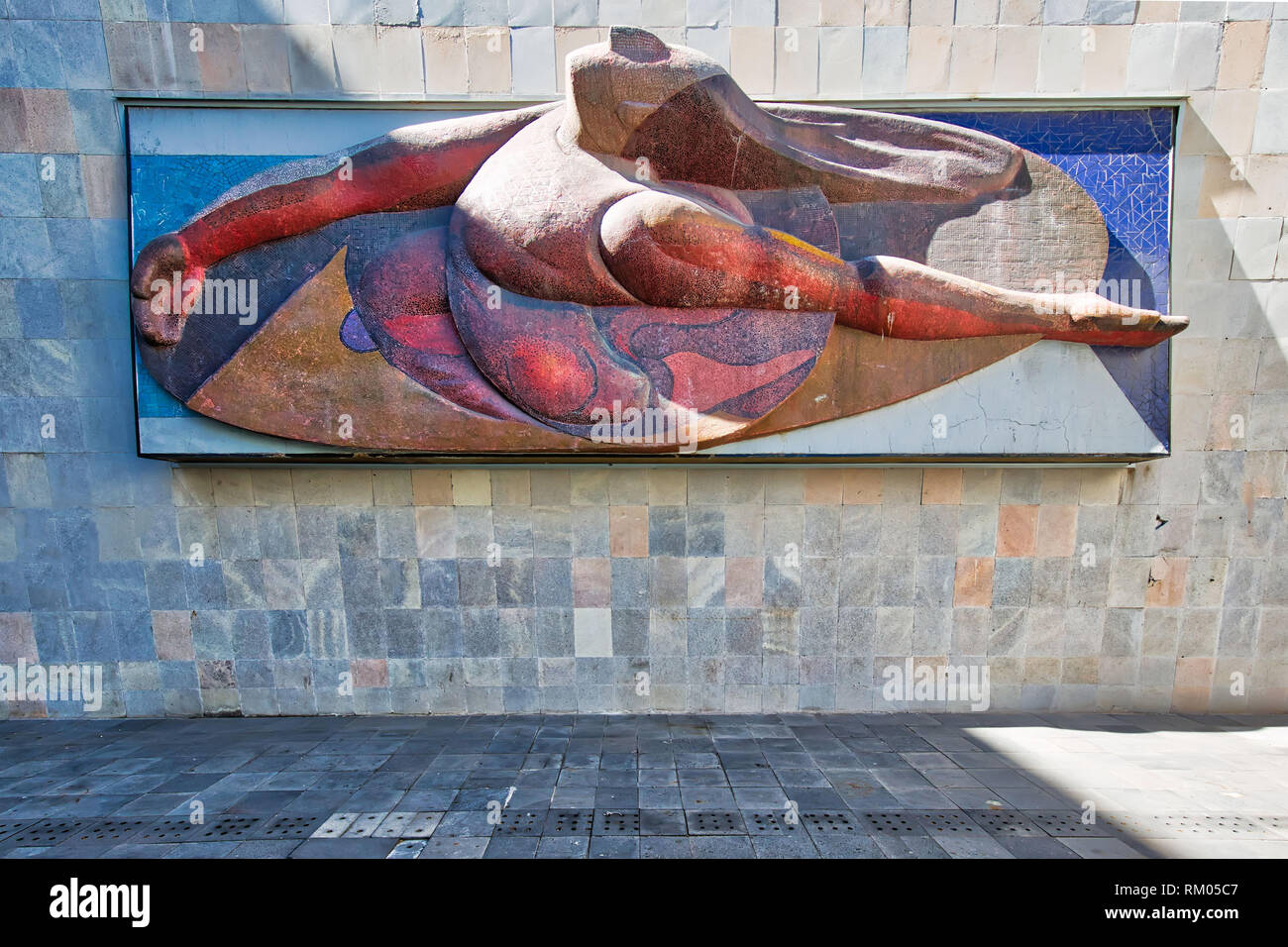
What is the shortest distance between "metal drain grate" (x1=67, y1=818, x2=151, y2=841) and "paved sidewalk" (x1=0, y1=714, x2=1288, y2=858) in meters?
0.02

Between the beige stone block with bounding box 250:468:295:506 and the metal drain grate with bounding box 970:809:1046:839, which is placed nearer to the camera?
the metal drain grate with bounding box 970:809:1046:839

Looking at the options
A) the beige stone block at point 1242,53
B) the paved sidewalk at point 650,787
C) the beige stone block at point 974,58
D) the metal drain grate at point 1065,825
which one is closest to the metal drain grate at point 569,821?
the paved sidewalk at point 650,787

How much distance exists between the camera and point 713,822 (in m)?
3.83

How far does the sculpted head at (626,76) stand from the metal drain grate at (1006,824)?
21.6ft

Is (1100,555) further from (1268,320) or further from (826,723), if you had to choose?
(826,723)

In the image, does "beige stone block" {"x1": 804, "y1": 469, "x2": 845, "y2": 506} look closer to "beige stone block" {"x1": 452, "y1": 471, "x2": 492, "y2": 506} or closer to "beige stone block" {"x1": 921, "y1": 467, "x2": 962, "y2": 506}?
"beige stone block" {"x1": 921, "y1": 467, "x2": 962, "y2": 506}

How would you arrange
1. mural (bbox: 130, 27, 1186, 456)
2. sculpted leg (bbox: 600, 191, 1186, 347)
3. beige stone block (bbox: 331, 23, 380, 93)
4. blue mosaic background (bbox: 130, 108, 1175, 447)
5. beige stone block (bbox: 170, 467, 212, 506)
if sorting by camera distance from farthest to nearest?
1. beige stone block (bbox: 170, 467, 212, 506)
2. beige stone block (bbox: 331, 23, 380, 93)
3. blue mosaic background (bbox: 130, 108, 1175, 447)
4. mural (bbox: 130, 27, 1186, 456)
5. sculpted leg (bbox: 600, 191, 1186, 347)

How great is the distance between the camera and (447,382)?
5.02 m

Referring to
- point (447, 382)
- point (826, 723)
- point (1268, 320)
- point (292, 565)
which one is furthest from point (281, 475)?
point (1268, 320)

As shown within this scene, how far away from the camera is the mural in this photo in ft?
16.1

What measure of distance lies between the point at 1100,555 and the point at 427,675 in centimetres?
754

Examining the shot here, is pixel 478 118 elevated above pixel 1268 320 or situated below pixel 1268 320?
above

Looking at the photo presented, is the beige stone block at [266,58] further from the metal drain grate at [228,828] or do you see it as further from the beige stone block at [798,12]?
the metal drain grate at [228,828]

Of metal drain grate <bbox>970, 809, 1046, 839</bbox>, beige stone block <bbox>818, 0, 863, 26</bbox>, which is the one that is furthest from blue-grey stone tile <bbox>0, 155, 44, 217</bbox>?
metal drain grate <bbox>970, 809, 1046, 839</bbox>
